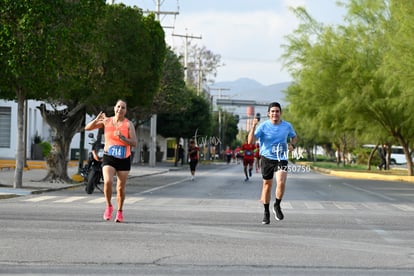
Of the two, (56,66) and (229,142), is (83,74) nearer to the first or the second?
(56,66)

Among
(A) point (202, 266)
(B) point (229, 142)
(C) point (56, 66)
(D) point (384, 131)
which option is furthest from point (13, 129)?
(B) point (229, 142)

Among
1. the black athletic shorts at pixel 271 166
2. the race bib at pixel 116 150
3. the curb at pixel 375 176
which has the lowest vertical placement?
the curb at pixel 375 176

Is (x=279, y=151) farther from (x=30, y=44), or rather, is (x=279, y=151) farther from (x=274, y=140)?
(x=30, y=44)


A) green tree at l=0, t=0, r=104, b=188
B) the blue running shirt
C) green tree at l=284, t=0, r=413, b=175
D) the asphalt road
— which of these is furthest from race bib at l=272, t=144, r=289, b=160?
green tree at l=284, t=0, r=413, b=175

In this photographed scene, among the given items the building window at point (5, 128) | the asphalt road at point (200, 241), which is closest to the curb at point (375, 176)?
the building window at point (5, 128)

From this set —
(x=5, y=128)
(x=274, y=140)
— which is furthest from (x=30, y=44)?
(x=5, y=128)

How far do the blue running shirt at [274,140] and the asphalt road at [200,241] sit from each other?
118 cm

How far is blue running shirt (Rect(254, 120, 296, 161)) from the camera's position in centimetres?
1448

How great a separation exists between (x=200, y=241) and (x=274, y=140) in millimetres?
3342

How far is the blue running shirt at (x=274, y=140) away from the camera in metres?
14.5

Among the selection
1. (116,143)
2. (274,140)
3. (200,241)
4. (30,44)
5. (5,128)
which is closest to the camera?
(200,241)

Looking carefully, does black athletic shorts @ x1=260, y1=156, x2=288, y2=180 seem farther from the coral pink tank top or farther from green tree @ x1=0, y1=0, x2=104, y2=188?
green tree @ x1=0, y1=0, x2=104, y2=188

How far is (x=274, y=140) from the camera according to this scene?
47.5 feet

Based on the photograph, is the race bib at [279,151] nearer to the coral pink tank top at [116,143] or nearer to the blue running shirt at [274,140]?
the blue running shirt at [274,140]
